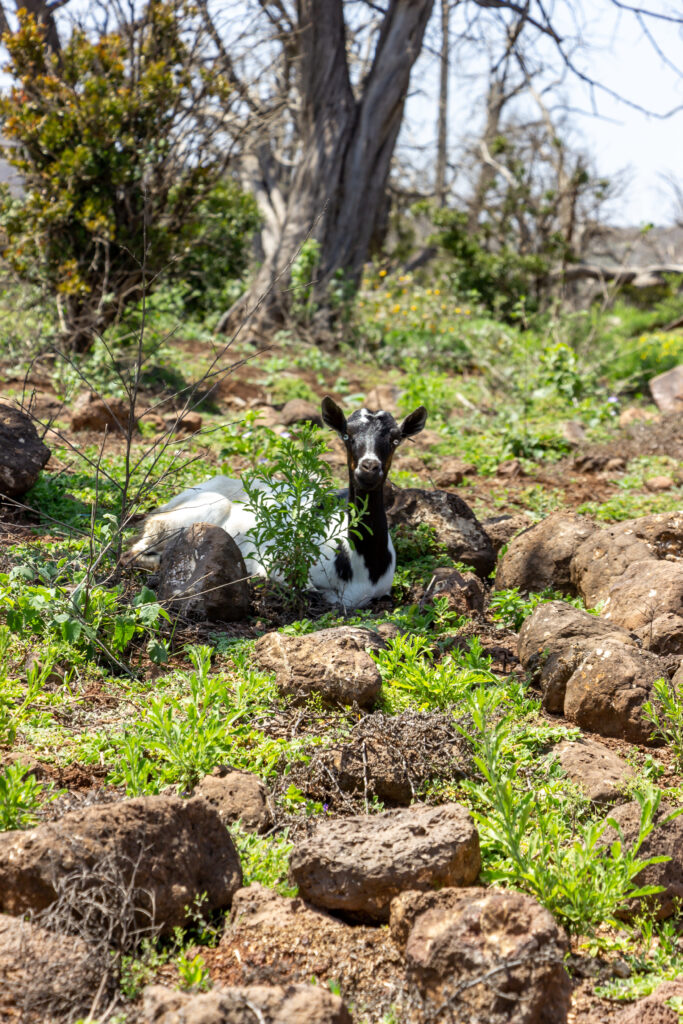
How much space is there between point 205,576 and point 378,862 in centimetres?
226

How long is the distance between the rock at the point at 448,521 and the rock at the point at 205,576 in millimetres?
1507

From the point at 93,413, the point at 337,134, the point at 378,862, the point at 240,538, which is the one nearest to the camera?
the point at 378,862

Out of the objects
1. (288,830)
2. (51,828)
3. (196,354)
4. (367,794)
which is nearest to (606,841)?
(367,794)

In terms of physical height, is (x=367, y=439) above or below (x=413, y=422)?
below

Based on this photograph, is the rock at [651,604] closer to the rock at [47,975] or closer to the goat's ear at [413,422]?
the goat's ear at [413,422]

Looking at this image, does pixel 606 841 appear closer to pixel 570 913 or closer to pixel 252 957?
pixel 570 913

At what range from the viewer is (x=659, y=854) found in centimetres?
305

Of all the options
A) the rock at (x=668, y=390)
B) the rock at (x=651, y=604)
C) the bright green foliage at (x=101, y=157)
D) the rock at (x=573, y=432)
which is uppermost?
the bright green foliage at (x=101, y=157)

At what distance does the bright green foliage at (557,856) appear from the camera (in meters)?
2.78

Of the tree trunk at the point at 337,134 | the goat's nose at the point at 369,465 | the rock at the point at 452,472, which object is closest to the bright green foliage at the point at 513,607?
the goat's nose at the point at 369,465

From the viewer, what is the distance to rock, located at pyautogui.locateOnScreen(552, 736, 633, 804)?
3.41 meters

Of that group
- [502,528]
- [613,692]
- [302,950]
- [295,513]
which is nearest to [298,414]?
[502,528]

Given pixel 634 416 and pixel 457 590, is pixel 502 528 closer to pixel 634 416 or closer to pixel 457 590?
pixel 457 590

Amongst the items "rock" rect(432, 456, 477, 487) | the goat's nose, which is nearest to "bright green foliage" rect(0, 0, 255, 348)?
"rock" rect(432, 456, 477, 487)
